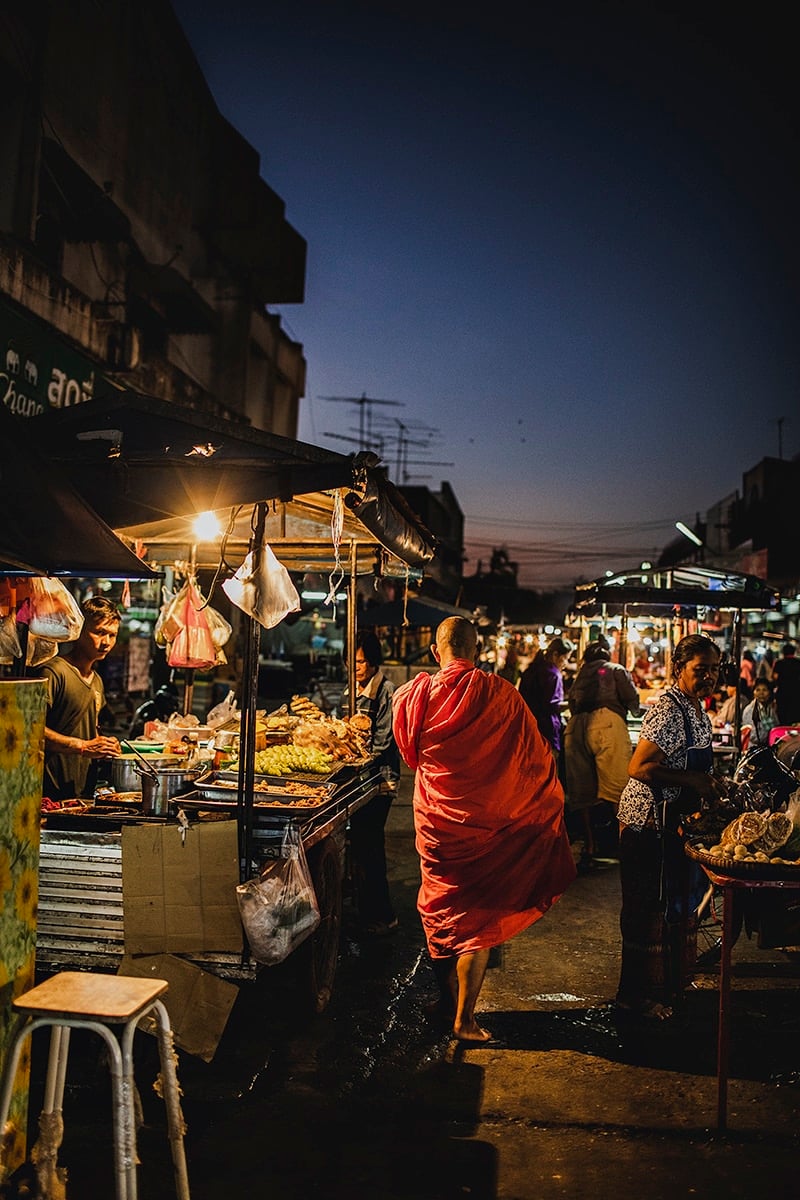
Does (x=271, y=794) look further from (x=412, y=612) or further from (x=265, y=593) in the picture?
(x=412, y=612)

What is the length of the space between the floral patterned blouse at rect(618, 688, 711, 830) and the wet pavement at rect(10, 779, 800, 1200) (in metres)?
1.26

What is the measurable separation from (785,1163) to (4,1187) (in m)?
3.07

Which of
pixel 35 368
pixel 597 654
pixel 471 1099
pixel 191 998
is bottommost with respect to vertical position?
pixel 471 1099

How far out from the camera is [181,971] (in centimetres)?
418

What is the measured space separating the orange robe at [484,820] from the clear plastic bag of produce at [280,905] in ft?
2.50

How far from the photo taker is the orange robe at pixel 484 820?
479 cm

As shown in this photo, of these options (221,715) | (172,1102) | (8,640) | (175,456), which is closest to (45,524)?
(175,456)

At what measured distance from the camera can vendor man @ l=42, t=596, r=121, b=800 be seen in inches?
211

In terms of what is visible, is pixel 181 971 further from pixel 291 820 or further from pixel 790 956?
pixel 790 956

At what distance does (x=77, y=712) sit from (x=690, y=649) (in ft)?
12.9

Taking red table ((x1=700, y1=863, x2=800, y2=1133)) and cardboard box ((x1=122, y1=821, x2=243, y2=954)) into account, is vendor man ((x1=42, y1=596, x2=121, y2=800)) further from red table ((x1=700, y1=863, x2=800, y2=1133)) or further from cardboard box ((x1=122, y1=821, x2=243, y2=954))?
red table ((x1=700, y1=863, x2=800, y2=1133))

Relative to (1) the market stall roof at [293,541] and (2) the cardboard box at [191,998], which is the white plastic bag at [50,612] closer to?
(1) the market stall roof at [293,541]

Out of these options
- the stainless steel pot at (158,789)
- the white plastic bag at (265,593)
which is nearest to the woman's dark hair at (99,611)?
the white plastic bag at (265,593)

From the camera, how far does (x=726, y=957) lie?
13.1 feet
